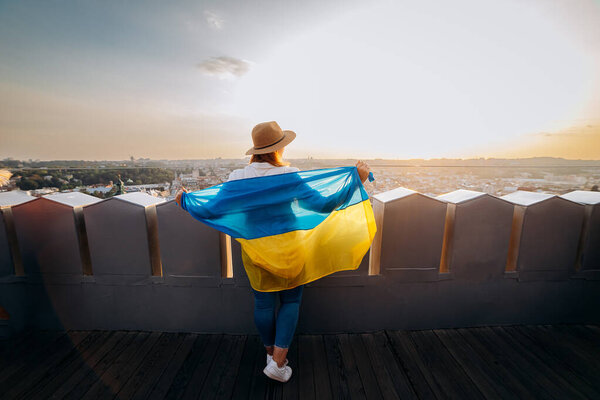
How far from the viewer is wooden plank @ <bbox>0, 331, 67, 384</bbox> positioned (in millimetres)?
1338

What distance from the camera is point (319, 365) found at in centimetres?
142

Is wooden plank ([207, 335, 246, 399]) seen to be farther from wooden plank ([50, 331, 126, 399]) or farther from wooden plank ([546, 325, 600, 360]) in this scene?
wooden plank ([546, 325, 600, 360])

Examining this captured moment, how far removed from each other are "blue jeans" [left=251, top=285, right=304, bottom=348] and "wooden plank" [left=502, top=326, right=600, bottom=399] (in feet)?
5.83

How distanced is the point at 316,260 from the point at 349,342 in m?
0.83

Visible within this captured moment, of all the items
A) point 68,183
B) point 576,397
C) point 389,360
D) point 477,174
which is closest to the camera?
point 576,397

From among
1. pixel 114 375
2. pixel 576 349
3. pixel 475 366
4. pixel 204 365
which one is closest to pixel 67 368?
pixel 114 375

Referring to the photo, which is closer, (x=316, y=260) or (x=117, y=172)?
(x=316, y=260)

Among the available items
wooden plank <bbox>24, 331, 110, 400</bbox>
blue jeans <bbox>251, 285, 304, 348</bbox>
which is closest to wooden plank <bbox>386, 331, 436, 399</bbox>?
blue jeans <bbox>251, 285, 304, 348</bbox>

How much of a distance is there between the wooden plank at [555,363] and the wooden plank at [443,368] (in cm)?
63

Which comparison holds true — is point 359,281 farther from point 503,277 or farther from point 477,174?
point 477,174

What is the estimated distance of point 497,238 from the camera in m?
1.69

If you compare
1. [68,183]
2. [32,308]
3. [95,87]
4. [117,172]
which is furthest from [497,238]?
[95,87]

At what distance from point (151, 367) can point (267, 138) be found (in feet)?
5.63

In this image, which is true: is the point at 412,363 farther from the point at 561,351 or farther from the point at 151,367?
the point at 151,367
